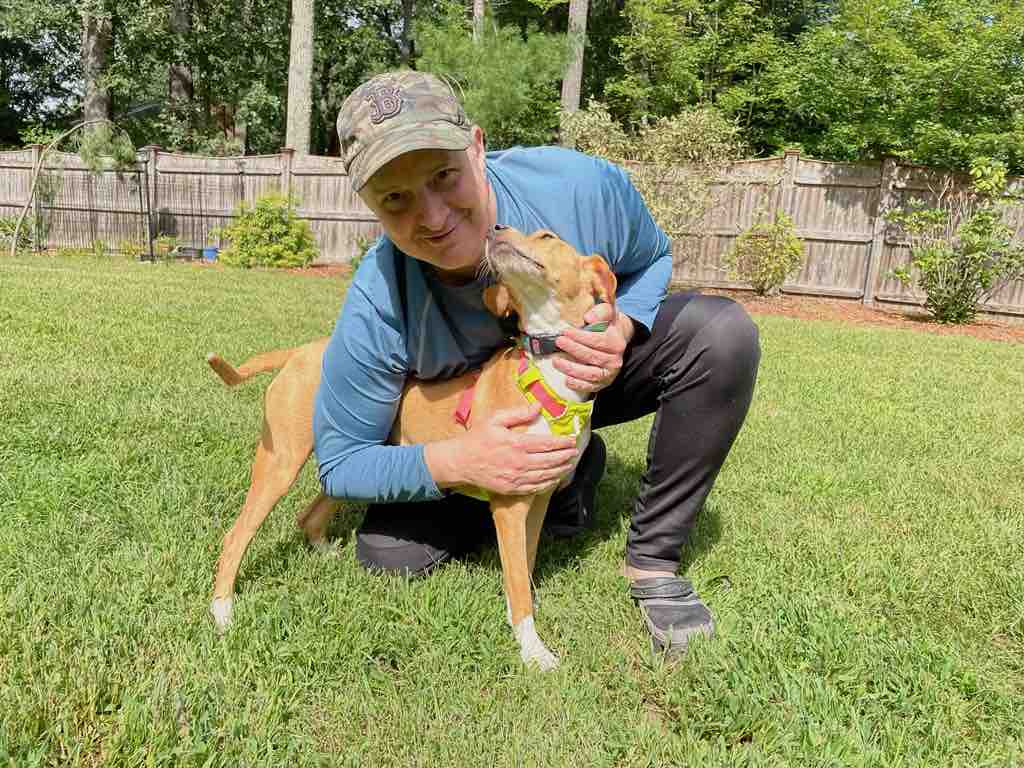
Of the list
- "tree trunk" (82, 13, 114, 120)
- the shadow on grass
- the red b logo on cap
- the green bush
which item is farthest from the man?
"tree trunk" (82, 13, 114, 120)

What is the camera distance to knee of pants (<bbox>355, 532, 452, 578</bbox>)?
287cm

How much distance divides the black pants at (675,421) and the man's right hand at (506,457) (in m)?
0.56

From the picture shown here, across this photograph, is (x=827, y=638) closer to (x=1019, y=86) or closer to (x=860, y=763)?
(x=860, y=763)

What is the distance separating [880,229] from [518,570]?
45.2ft

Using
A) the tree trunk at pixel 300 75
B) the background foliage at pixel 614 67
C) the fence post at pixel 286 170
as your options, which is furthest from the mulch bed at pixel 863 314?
the tree trunk at pixel 300 75

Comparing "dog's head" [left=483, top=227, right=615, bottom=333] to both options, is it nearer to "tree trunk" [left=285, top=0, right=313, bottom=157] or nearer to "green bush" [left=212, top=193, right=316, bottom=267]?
"green bush" [left=212, top=193, right=316, bottom=267]

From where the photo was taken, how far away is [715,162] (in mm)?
13570

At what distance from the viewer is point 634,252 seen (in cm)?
292

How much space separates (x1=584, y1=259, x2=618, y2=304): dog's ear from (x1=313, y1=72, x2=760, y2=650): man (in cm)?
5

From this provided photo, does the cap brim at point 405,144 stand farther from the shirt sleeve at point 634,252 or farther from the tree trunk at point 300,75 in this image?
the tree trunk at point 300,75

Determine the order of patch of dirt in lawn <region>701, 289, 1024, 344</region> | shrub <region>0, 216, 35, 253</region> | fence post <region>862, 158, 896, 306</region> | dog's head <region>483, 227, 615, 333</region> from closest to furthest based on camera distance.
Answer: dog's head <region>483, 227, 615, 333</region> < patch of dirt in lawn <region>701, 289, 1024, 344</region> < fence post <region>862, 158, 896, 306</region> < shrub <region>0, 216, 35, 253</region>

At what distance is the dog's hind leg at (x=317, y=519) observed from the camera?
3.14 m

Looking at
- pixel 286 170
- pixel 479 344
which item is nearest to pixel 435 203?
pixel 479 344

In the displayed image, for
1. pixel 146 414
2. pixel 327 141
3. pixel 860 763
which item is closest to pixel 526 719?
pixel 860 763
